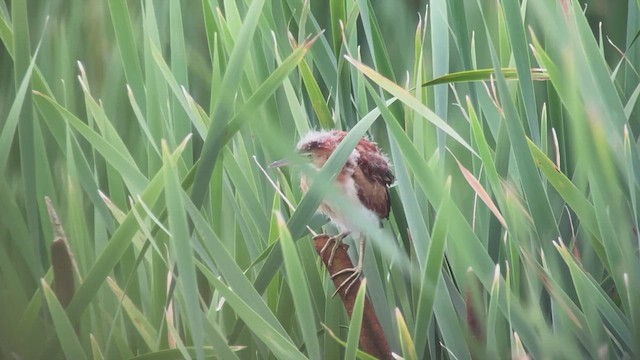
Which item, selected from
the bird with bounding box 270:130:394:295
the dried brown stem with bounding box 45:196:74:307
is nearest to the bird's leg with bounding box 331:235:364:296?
the bird with bounding box 270:130:394:295

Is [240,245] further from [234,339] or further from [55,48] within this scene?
[55,48]

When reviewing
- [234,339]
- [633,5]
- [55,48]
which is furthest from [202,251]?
[633,5]

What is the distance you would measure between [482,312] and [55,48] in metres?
0.46

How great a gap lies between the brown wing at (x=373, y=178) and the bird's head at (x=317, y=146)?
0.10ft

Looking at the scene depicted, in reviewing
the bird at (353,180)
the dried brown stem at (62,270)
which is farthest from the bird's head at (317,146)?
the dried brown stem at (62,270)

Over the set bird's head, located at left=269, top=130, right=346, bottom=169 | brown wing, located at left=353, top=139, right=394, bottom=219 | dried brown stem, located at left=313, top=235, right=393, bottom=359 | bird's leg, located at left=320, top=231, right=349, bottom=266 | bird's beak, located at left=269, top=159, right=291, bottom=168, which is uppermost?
bird's head, located at left=269, top=130, right=346, bottom=169

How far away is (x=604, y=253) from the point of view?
1.96 feet

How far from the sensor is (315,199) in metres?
0.53

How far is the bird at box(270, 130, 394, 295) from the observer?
602mm

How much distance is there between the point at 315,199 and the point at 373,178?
12 centimetres

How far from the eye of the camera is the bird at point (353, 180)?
1.98 feet

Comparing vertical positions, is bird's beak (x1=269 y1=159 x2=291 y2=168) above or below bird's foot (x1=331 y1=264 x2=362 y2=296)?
above

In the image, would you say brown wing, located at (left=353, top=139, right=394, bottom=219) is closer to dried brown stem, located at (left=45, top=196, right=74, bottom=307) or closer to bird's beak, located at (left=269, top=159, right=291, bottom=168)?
bird's beak, located at (left=269, top=159, right=291, bottom=168)

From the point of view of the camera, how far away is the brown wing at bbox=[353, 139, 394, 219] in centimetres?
64
